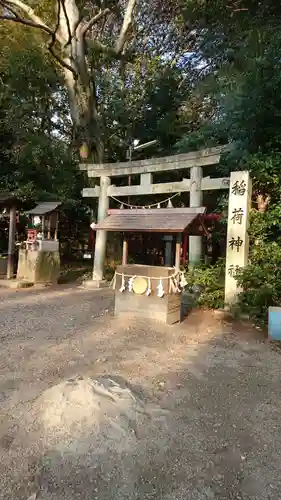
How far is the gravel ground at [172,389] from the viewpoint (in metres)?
2.24

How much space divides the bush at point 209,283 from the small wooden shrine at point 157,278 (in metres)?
1.00

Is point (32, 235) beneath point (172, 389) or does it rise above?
above

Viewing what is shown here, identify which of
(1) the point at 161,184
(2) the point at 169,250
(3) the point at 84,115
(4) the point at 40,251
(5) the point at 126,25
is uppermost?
(5) the point at 126,25

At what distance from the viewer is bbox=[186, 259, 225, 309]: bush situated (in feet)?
22.6

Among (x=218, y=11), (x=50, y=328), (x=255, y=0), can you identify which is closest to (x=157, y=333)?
(x=50, y=328)

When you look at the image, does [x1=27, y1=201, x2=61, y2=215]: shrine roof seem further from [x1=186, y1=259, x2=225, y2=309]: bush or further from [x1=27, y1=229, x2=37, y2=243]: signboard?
[x1=186, y1=259, x2=225, y2=309]: bush

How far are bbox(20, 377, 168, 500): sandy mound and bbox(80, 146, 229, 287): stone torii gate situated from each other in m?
5.71

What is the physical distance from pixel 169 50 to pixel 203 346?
13.4 meters

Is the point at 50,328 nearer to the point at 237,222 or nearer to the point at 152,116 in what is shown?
the point at 237,222

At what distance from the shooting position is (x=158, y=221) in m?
6.17

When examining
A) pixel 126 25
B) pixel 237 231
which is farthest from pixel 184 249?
pixel 126 25

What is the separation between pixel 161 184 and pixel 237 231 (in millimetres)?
3226

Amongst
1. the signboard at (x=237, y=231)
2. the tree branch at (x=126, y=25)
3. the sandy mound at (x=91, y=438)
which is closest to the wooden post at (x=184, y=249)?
the signboard at (x=237, y=231)

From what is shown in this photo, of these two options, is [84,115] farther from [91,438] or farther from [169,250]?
[91,438]
